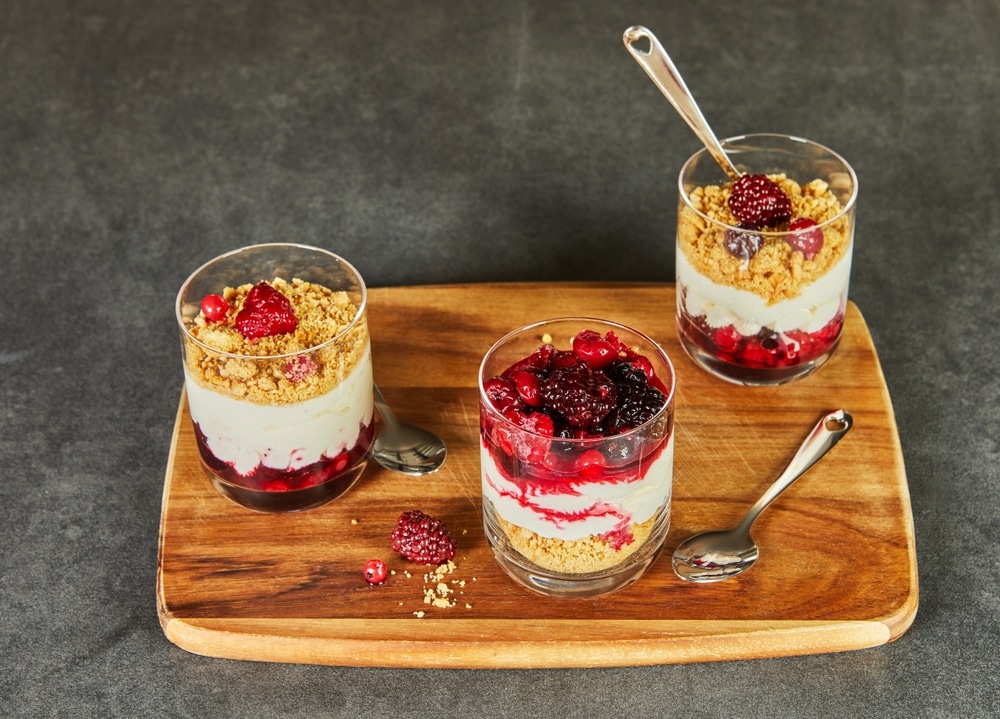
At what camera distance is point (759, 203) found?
1.72 meters

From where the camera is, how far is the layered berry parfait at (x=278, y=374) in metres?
1.53

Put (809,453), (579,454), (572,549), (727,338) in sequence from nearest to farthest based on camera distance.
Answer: (579,454), (572,549), (809,453), (727,338)

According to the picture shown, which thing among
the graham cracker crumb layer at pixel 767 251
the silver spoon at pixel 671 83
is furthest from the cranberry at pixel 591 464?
the silver spoon at pixel 671 83

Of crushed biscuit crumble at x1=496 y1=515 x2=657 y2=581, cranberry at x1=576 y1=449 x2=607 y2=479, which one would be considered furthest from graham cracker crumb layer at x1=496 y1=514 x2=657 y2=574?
cranberry at x1=576 y1=449 x2=607 y2=479

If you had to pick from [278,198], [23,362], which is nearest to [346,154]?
[278,198]

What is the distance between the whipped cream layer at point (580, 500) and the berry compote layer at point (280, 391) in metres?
0.21

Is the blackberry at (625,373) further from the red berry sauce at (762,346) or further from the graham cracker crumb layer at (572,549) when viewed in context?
the red berry sauce at (762,346)

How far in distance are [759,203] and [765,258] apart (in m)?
0.08

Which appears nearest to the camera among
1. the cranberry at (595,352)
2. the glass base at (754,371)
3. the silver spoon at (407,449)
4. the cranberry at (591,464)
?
the cranberry at (591,464)

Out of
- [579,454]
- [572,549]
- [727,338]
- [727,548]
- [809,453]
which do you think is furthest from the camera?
[727,338]

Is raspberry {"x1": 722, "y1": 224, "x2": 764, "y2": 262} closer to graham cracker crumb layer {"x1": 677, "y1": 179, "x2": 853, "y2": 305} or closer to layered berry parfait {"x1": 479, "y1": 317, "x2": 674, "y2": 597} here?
graham cracker crumb layer {"x1": 677, "y1": 179, "x2": 853, "y2": 305}

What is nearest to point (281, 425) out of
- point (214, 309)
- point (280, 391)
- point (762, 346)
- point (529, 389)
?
point (280, 391)

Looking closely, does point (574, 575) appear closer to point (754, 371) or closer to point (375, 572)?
point (375, 572)

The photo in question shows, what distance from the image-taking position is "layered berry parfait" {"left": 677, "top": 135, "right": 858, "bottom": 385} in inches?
67.2
